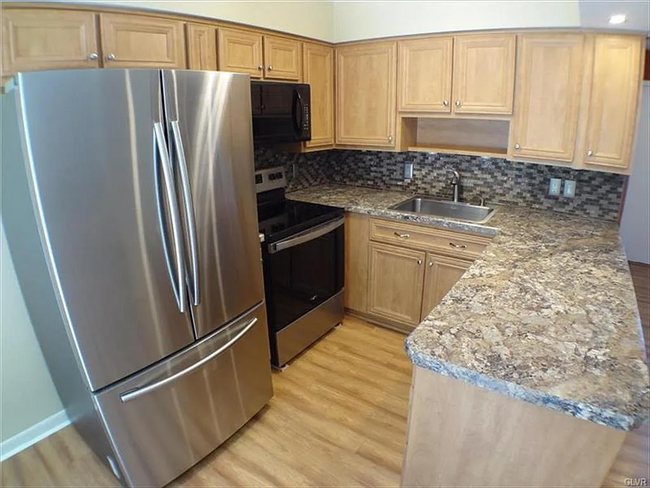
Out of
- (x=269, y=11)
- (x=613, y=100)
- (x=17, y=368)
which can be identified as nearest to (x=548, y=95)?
(x=613, y=100)

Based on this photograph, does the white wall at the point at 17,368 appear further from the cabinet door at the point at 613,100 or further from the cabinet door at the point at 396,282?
the cabinet door at the point at 613,100

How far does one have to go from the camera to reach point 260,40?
8.39 ft

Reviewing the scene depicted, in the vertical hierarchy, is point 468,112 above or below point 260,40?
below

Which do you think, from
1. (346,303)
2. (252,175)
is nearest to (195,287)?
(252,175)

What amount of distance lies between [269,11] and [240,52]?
348 millimetres

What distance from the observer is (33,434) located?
7.16 ft

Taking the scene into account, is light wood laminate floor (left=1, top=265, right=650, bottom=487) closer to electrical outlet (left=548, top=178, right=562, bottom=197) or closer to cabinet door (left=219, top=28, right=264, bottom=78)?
electrical outlet (left=548, top=178, right=562, bottom=197)

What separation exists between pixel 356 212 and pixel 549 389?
6.78 ft

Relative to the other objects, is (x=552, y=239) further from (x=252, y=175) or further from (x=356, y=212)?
(x=252, y=175)

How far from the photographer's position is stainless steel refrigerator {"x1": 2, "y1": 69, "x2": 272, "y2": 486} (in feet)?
4.49

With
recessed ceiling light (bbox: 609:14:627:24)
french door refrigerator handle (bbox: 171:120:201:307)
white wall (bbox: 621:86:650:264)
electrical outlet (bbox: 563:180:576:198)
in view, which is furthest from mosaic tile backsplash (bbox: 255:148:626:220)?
white wall (bbox: 621:86:650:264)

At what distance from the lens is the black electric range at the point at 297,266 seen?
2508 millimetres

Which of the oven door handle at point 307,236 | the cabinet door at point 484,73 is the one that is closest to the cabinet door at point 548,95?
the cabinet door at point 484,73

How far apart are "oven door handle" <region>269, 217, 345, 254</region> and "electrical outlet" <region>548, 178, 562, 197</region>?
1429 mm
